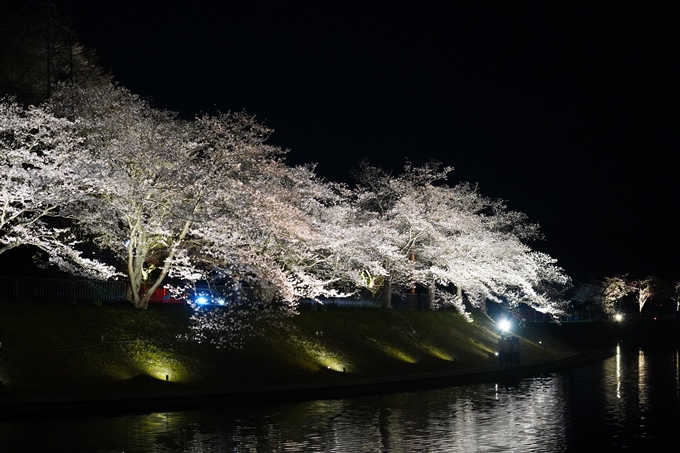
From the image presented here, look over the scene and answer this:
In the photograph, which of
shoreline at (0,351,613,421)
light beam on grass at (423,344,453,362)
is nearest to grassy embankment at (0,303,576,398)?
light beam on grass at (423,344,453,362)

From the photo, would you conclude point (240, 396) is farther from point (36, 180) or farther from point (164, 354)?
point (36, 180)

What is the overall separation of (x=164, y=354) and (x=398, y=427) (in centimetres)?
1196

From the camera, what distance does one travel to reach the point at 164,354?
25984mm

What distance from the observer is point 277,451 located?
13.7m

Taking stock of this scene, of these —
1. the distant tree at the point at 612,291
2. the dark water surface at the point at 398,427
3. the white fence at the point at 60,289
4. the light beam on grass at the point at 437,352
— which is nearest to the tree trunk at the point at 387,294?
the light beam on grass at the point at 437,352

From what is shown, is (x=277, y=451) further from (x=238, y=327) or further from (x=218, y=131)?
(x=218, y=131)

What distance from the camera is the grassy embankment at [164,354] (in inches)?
886

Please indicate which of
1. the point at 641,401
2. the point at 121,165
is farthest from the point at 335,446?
the point at 121,165

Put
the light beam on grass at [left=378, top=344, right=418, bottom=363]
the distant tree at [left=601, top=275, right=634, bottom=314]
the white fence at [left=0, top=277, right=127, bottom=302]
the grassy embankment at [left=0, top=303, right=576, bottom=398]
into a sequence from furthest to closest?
the distant tree at [left=601, top=275, right=634, bottom=314] → the light beam on grass at [left=378, top=344, right=418, bottom=363] → the white fence at [left=0, top=277, right=127, bottom=302] → the grassy embankment at [left=0, top=303, right=576, bottom=398]

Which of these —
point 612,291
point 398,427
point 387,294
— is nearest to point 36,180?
point 398,427

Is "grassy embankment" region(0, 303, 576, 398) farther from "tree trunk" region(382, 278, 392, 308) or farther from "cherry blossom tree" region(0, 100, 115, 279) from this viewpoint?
"tree trunk" region(382, 278, 392, 308)

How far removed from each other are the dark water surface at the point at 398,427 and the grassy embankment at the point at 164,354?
13.5ft

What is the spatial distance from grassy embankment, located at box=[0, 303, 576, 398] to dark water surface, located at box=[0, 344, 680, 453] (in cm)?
410

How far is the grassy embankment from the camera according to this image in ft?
73.9
